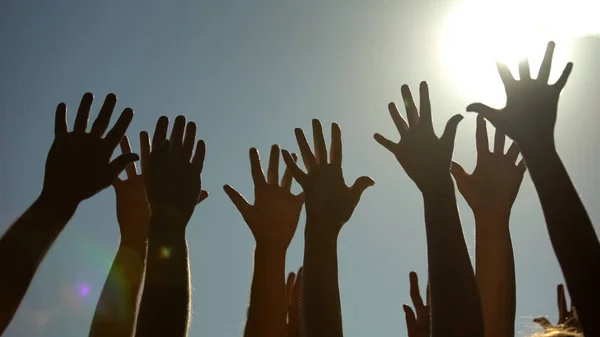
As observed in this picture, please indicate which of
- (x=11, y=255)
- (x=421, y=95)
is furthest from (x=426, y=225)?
(x=11, y=255)

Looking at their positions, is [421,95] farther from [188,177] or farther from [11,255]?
[11,255]

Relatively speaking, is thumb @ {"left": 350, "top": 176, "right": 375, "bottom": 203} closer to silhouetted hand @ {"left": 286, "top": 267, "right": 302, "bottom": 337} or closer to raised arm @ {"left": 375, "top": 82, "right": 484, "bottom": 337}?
raised arm @ {"left": 375, "top": 82, "right": 484, "bottom": 337}

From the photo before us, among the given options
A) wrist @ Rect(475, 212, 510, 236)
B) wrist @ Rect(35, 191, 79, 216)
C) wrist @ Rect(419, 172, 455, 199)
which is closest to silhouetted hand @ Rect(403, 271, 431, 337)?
wrist @ Rect(475, 212, 510, 236)

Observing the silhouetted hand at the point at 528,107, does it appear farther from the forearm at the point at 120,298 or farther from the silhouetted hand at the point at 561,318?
the forearm at the point at 120,298

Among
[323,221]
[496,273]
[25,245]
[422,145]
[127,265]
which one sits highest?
[422,145]

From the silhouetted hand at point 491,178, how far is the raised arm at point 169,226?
2346 millimetres

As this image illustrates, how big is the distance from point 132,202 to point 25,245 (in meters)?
2.01

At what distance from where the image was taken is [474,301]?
276cm

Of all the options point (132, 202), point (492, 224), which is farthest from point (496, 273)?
point (132, 202)

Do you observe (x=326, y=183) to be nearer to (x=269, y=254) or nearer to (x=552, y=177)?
(x=269, y=254)

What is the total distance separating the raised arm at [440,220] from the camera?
2.74 meters

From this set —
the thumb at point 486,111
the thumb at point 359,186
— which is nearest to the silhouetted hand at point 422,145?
the thumb at point 359,186

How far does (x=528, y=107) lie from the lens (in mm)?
3039

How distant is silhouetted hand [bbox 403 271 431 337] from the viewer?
4.35 m
